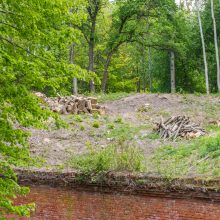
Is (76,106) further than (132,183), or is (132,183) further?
(76,106)

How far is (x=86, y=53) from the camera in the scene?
1435 inches

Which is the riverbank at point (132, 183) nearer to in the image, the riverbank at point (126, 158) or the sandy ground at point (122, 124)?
the riverbank at point (126, 158)

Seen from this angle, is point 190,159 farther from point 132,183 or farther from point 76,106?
point 76,106

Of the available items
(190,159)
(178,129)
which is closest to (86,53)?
(178,129)

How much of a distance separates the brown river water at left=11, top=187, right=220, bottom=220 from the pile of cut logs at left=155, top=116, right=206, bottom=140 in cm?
439

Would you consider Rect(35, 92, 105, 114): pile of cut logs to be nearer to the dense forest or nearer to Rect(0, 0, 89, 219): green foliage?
the dense forest

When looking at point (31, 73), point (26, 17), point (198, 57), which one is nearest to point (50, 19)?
point (26, 17)

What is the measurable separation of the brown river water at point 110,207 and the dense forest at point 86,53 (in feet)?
4.02

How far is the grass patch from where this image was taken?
32.1ft

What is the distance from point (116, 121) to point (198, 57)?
1547 cm

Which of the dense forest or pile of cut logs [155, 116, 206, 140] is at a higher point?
the dense forest

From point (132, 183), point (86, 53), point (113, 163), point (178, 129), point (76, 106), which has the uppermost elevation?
point (86, 53)

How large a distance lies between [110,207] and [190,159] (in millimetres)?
2540

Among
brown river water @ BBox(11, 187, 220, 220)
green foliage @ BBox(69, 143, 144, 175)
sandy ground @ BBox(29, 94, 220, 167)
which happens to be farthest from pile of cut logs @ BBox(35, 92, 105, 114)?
green foliage @ BBox(69, 143, 144, 175)
